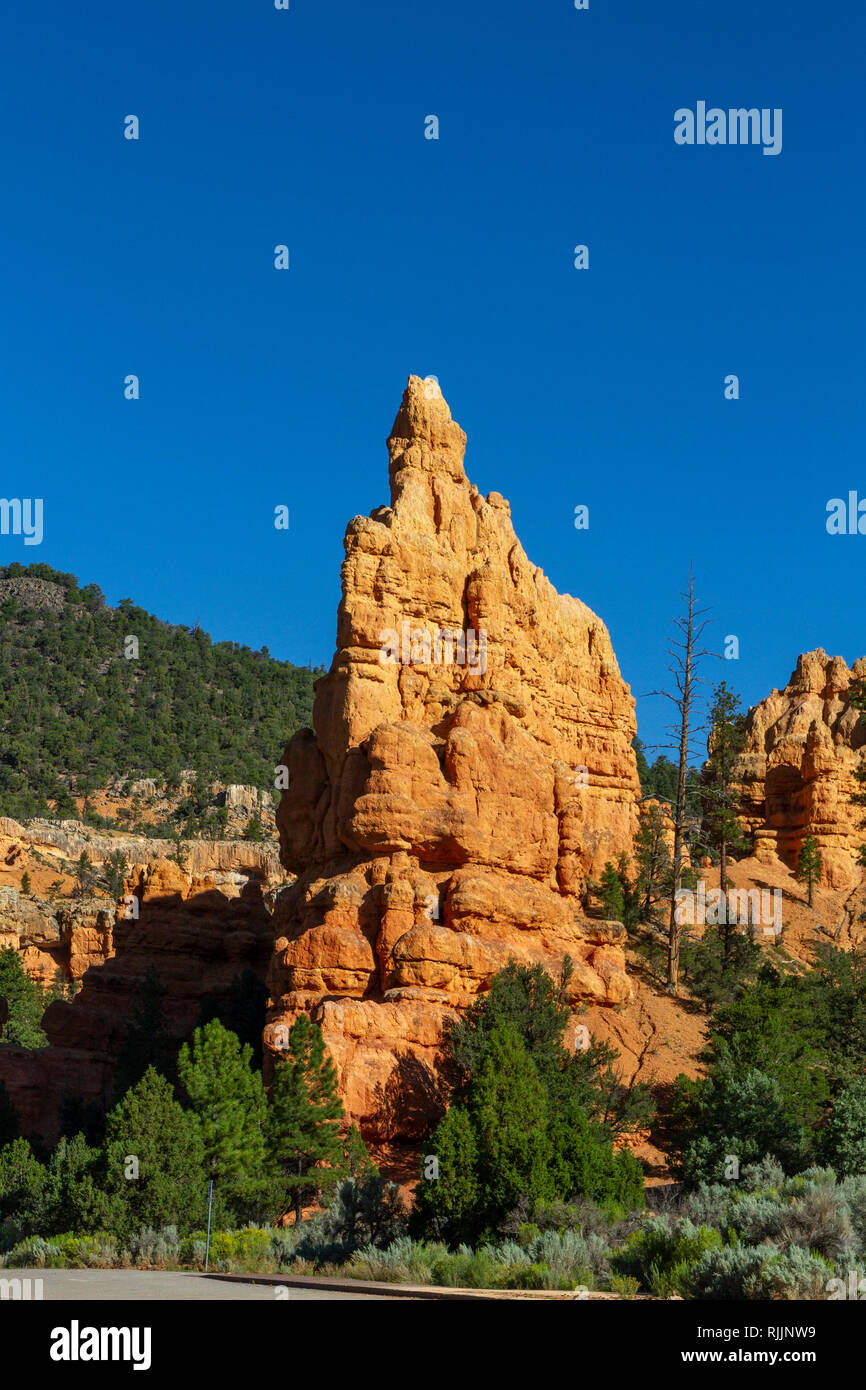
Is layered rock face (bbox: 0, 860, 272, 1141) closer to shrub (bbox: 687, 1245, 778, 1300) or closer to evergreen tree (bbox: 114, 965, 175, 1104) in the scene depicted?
evergreen tree (bbox: 114, 965, 175, 1104)

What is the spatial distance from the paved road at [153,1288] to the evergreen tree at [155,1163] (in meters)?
7.44

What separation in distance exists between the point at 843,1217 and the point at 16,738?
130 m

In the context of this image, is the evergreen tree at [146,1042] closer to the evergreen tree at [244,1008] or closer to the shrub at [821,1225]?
the evergreen tree at [244,1008]

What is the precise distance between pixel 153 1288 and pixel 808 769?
53120 mm

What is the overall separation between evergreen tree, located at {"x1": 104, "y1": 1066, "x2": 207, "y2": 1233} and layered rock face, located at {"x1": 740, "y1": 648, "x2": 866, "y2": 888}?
37856mm

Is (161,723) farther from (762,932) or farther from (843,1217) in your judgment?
(843,1217)

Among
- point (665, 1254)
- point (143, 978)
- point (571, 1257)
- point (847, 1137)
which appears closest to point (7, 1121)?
point (143, 978)

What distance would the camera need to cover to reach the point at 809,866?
197 feet

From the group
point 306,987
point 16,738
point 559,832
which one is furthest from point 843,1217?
point 16,738

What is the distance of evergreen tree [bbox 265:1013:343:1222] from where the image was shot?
34.7 m

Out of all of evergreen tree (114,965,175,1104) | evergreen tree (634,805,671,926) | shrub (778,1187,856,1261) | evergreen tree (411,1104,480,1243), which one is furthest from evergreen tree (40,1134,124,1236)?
evergreen tree (634,805,671,926)

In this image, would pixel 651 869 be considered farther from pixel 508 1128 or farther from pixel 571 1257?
pixel 571 1257

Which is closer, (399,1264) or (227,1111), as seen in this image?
(399,1264)

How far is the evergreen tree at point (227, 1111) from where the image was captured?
3341 cm
